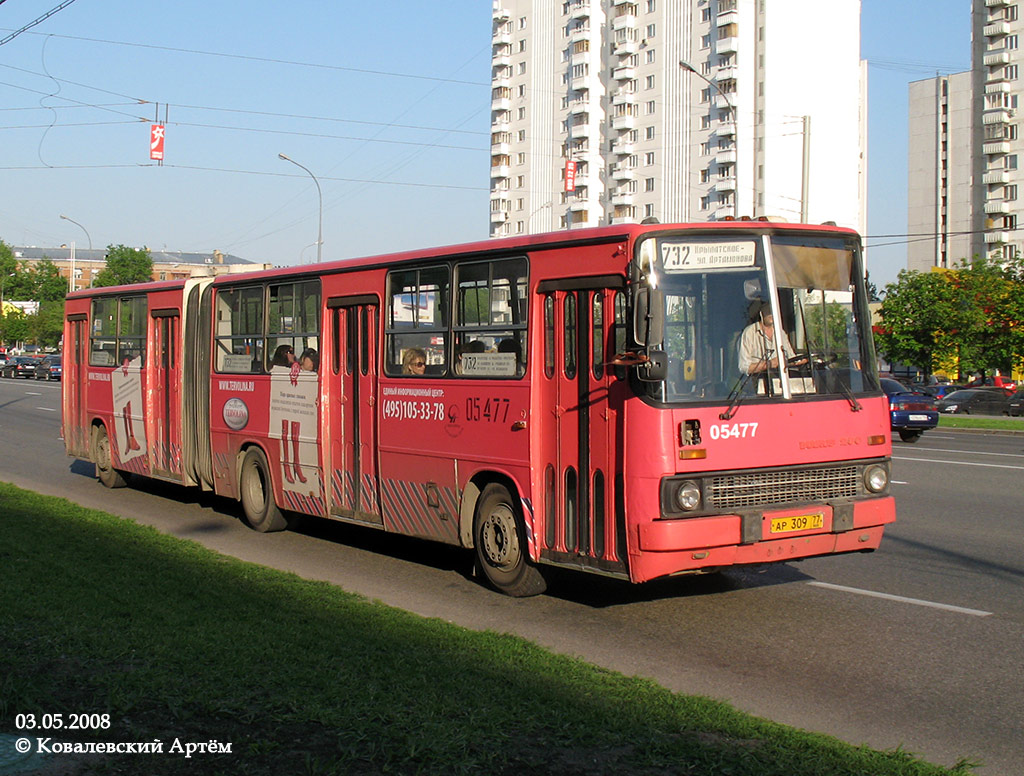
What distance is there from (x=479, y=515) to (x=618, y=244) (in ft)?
8.84

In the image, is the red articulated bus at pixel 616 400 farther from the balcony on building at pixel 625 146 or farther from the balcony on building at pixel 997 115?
the balcony on building at pixel 997 115

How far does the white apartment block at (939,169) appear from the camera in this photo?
106 meters

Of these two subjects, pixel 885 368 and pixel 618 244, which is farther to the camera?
pixel 885 368

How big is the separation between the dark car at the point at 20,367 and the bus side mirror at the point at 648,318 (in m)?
76.2

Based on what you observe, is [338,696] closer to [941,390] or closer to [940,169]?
[941,390]

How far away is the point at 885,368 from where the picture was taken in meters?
97.6

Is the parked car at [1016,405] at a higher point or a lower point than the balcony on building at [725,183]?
lower

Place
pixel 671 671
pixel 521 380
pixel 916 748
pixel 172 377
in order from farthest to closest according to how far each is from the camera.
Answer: pixel 172 377
pixel 521 380
pixel 671 671
pixel 916 748

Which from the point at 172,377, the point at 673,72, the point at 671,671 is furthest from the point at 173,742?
the point at 673,72

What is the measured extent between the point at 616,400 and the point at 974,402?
46136 millimetres

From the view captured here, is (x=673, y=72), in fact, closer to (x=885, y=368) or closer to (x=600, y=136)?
(x=600, y=136)

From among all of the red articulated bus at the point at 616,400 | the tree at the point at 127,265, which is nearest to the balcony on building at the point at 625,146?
the tree at the point at 127,265

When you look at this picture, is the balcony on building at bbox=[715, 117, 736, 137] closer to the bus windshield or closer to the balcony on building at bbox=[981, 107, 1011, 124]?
the balcony on building at bbox=[981, 107, 1011, 124]

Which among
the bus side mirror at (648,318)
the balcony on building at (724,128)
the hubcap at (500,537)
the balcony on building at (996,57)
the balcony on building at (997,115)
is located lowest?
the hubcap at (500,537)
